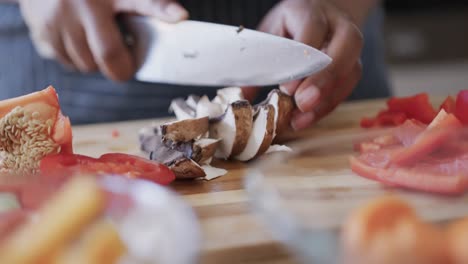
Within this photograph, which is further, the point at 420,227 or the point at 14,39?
the point at 14,39

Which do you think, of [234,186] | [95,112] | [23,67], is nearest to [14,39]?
[23,67]

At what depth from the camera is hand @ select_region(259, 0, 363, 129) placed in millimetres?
1287

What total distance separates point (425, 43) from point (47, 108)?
8.56ft

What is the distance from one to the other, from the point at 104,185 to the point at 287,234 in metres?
0.19

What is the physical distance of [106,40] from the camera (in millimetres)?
1429

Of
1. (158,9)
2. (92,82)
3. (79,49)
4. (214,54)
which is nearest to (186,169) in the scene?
(214,54)

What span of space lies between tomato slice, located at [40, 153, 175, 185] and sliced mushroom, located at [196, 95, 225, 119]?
175 millimetres

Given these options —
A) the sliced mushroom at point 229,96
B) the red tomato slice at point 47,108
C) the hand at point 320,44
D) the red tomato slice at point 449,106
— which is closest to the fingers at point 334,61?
the hand at point 320,44

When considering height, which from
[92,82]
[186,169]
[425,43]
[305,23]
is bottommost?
[425,43]

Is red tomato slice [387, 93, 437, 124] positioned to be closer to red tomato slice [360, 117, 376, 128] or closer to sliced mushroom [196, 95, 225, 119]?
red tomato slice [360, 117, 376, 128]

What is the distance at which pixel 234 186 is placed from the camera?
3.44 feet

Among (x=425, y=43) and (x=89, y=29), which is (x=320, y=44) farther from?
(x=425, y=43)

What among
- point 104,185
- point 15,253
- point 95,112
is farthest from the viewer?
point 95,112

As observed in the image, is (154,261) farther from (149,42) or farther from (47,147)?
(149,42)
